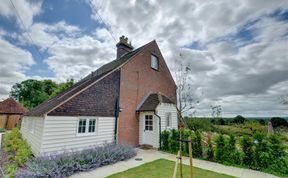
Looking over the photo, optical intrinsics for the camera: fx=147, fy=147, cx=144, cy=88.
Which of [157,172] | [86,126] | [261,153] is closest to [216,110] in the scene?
[261,153]

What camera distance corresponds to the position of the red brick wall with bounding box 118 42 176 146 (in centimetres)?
1087

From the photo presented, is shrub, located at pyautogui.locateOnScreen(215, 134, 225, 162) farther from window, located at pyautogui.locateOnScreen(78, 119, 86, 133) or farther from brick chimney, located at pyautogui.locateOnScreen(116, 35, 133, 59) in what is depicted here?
brick chimney, located at pyautogui.locateOnScreen(116, 35, 133, 59)

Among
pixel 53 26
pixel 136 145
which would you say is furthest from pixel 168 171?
pixel 53 26

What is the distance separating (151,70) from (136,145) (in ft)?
21.8

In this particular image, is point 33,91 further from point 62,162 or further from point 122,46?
point 62,162

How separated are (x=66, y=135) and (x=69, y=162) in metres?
1.74

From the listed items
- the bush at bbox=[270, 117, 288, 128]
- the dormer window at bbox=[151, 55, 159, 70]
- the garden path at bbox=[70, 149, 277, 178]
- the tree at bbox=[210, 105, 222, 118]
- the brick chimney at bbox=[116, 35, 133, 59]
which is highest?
the brick chimney at bbox=[116, 35, 133, 59]

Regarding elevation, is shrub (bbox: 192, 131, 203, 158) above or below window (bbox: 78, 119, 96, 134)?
below

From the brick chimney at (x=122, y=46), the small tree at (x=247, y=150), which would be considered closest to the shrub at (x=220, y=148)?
the small tree at (x=247, y=150)

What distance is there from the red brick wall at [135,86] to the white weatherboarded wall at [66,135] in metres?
1.75

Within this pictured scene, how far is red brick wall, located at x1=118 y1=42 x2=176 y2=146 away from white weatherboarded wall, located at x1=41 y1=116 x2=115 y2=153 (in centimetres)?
175

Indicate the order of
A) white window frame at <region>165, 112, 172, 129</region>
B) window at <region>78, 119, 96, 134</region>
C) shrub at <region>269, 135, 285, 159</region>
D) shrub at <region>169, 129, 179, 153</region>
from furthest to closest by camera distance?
white window frame at <region>165, 112, 172, 129</region>, shrub at <region>169, 129, 179, 153</region>, window at <region>78, 119, 96, 134</region>, shrub at <region>269, 135, 285, 159</region>

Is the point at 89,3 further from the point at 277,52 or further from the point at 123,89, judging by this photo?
the point at 277,52

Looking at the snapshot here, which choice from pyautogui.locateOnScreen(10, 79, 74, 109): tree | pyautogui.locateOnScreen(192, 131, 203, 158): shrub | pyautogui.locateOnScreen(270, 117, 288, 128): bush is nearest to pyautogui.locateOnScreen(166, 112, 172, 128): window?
pyautogui.locateOnScreen(192, 131, 203, 158): shrub
